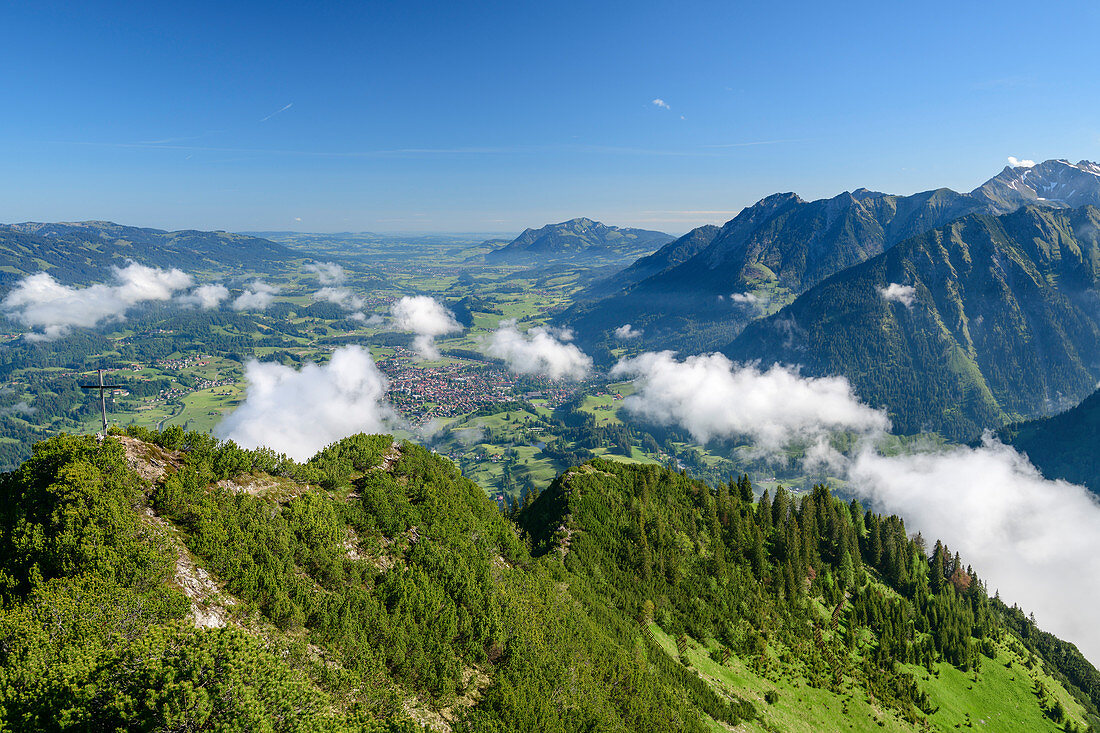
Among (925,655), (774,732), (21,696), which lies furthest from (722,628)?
(21,696)

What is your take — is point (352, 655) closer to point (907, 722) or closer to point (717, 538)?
point (717, 538)

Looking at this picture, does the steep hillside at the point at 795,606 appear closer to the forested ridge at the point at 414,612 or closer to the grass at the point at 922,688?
the grass at the point at 922,688

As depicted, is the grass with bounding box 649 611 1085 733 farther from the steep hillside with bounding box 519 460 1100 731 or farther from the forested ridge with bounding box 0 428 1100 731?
the forested ridge with bounding box 0 428 1100 731

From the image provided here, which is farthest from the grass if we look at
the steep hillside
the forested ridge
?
the forested ridge

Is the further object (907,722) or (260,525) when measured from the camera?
(907,722)

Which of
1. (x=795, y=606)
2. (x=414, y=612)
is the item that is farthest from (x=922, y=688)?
(x=414, y=612)

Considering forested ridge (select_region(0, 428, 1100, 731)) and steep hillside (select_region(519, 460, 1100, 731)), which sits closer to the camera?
forested ridge (select_region(0, 428, 1100, 731))

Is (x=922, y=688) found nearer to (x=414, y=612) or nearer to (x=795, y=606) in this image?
(x=795, y=606)

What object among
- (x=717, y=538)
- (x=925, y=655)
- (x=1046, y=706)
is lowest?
(x=1046, y=706)

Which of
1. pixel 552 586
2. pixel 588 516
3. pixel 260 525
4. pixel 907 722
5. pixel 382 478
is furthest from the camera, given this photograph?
pixel 588 516
